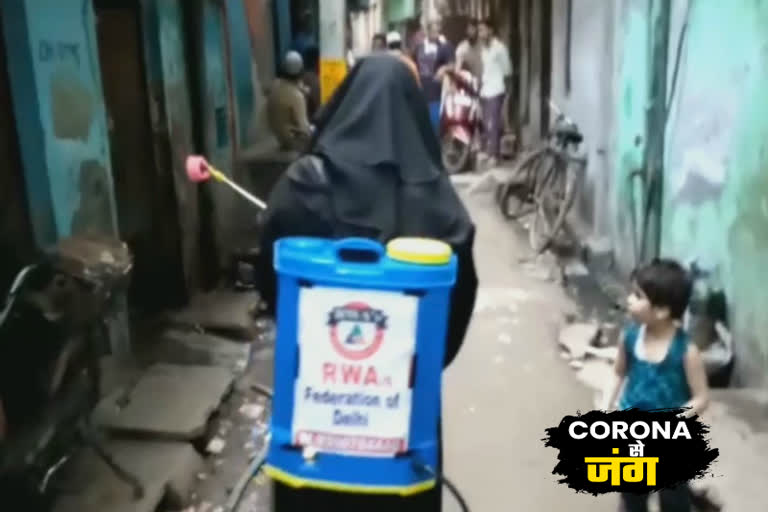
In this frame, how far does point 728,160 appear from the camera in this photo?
4.93m

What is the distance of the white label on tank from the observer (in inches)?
89.4

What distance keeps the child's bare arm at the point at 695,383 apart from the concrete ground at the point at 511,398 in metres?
1.09

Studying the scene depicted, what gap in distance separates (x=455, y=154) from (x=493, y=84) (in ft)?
3.62

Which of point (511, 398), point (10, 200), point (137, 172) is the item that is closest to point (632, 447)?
point (511, 398)

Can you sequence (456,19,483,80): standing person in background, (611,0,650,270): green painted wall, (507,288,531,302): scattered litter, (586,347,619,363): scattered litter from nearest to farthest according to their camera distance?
(586,347,619,363): scattered litter < (611,0,650,270): green painted wall < (507,288,531,302): scattered litter < (456,19,483,80): standing person in background

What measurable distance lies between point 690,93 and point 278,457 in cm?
411

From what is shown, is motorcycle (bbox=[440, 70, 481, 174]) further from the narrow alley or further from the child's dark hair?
the child's dark hair

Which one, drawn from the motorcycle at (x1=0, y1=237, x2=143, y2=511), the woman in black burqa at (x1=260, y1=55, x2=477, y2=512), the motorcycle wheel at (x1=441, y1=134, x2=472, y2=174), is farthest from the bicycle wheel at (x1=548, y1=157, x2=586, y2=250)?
the woman in black burqa at (x1=260, y1=55, x2=477, y2=512)

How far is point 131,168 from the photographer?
20.6 feet

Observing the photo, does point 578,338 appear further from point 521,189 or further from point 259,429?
point 521,189

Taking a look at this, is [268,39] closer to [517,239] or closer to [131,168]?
[517,239]

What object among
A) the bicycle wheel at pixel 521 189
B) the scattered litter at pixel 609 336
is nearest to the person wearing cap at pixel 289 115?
the bicycle wheel at pixel 521 189

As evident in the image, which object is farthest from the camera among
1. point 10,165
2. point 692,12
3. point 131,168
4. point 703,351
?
point 131,168

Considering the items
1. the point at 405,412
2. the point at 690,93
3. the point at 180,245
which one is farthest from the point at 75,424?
the point at 690,93
